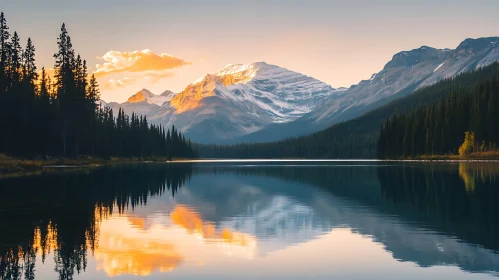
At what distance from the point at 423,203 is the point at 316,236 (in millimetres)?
18245

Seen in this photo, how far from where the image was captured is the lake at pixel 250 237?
885 inches

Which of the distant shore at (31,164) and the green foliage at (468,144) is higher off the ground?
the green foliage at (468,144)

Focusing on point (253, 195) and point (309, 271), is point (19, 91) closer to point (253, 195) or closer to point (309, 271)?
point (253, 195)

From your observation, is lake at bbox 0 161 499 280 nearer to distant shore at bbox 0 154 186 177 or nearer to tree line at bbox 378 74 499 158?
distant shore at bbox 0 154 186 177

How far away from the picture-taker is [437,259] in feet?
79.7

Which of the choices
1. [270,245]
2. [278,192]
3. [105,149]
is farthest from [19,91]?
[270,245]

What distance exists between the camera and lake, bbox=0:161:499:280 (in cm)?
2248

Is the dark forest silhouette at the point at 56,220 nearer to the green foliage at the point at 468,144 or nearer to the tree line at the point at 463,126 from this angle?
the green foliage at the point at 468,144

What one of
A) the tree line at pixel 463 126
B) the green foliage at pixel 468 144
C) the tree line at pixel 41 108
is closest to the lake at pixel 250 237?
the tree line at pixel 41 108

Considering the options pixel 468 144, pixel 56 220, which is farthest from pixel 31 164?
pixel 468 144

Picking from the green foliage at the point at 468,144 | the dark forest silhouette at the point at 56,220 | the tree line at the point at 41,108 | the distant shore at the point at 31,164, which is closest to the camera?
the dark forest silhouette at the point at 56,220

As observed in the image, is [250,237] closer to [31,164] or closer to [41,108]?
[31,164]

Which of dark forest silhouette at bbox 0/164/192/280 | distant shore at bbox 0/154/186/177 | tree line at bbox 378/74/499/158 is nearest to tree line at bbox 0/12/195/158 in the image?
distant shore at bbox 0/154/186/177

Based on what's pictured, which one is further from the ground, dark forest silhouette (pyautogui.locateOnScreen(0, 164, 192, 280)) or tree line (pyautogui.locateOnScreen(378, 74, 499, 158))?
tree line (pyautogui.locateOnScreen(378, 74, 499, 158))
